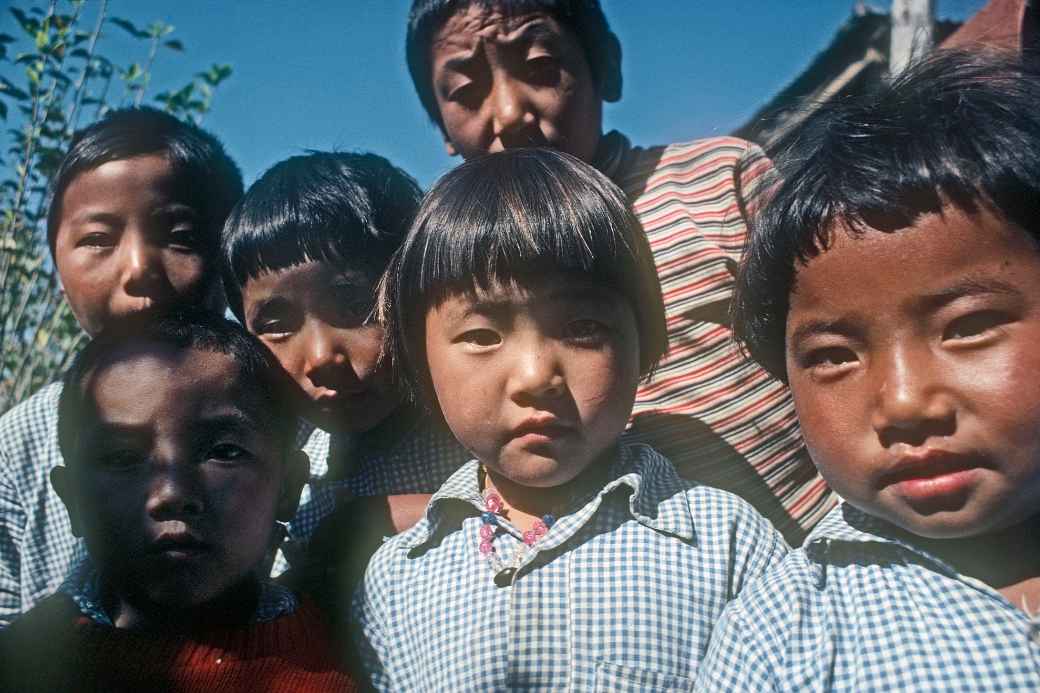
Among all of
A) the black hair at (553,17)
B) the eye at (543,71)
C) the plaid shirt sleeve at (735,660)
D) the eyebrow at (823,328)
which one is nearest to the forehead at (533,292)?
the eyebrow at (823,328)

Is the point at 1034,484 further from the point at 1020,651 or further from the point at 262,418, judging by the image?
the point at 262,418

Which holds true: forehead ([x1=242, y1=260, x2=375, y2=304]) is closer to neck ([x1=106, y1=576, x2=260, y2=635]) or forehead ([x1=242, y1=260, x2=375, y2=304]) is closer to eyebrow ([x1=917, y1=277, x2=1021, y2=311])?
neck ([x1=106, y1=576, x2=260, y2=635])

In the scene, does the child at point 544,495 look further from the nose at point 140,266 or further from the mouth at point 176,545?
the nose at point 140,266

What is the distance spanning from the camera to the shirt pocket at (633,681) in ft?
5.27

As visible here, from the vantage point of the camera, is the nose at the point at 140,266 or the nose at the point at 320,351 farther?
the nose at the point at 140,266

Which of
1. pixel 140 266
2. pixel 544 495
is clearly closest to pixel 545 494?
pixel 544 495

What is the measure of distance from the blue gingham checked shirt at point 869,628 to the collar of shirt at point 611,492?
0.30 m

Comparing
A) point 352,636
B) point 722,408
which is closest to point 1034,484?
point 722,408

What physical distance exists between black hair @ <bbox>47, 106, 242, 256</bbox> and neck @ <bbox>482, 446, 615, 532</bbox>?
143 cm

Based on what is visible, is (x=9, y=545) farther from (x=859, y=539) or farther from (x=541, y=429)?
(x=859, y=539)

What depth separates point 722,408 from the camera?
229 cm

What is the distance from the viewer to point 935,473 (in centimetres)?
130

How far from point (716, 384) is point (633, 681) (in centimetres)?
94

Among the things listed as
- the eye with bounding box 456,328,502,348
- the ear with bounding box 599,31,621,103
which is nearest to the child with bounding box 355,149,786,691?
the eye with bounding box 456,328,502,348
